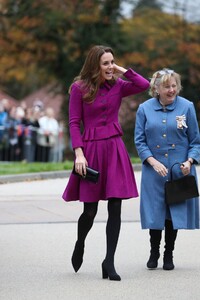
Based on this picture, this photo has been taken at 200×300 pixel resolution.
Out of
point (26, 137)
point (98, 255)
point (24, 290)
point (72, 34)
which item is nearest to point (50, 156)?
point (26, 137)

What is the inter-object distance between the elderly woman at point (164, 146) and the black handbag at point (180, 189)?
0.06 metres

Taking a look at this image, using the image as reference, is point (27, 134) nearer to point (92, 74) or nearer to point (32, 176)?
point (32, 176)

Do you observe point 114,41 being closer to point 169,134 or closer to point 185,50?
point 185,50

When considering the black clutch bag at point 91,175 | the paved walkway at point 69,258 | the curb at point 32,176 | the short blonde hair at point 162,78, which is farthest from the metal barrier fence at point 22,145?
the black clutch bag at point 91,175

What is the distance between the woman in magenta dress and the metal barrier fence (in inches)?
575

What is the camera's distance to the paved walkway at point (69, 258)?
7098mm

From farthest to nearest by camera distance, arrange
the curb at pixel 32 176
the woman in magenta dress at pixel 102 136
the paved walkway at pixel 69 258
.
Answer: the curb at pixel 32 176 < the woman in magenta dress at pixel 102 136 < the paved walkway at pixel 69 258

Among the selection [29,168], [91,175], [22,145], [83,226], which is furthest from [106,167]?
[22,145]

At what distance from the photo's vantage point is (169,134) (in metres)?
7.97

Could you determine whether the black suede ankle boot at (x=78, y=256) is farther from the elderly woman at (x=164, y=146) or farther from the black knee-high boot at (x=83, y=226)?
the elderly woman at (x=164, y=146)

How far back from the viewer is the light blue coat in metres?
7.96

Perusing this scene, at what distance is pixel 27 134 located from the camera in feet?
73.8

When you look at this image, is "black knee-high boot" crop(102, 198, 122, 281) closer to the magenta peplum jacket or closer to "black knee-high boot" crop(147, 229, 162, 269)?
the magenta peplum jacket

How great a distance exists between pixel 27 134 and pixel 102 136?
49.1 feet
